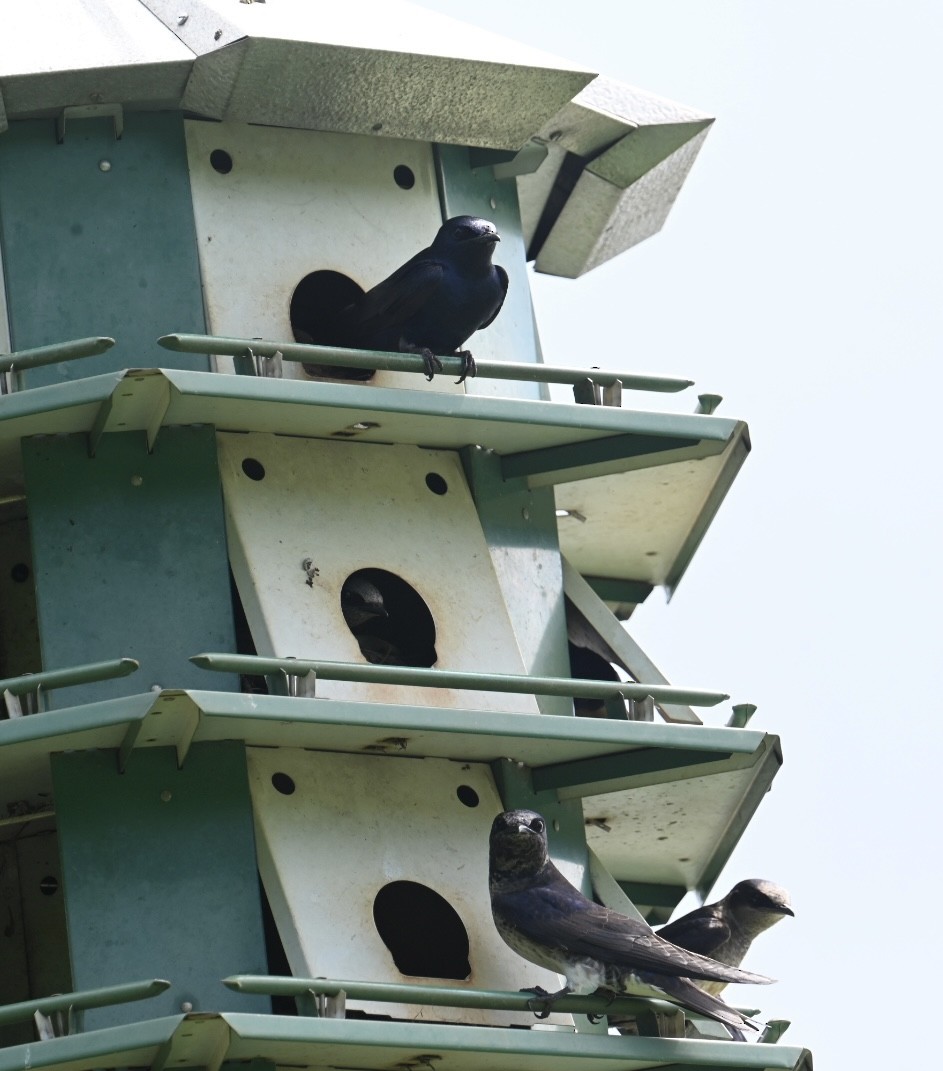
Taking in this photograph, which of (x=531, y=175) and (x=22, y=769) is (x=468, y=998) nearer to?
(x=22, y=769)

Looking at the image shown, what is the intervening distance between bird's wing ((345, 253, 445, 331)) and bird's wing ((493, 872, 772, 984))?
254 cm

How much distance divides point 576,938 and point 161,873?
63.5 inches

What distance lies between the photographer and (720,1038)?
11.7 metres

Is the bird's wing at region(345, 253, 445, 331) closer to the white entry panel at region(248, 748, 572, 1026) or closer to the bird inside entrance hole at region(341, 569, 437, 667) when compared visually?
the bird inside entrance hole at region(341, 569, 437, 667)

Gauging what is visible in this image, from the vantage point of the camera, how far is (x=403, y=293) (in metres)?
12.1

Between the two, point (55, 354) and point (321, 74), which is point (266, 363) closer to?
point (55, 354)

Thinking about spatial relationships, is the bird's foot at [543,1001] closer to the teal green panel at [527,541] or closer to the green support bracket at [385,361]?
the teal green panel at [527,541]

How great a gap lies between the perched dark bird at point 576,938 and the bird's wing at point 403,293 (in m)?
2.23

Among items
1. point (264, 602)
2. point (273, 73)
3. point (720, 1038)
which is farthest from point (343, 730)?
point (273, 73)

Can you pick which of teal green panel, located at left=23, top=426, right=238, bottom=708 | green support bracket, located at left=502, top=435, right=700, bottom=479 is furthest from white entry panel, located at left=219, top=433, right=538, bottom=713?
Answer: green support bracket, located at left=502, top=435, right=700, bottom=479

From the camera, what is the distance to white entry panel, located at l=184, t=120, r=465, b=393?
482 inches

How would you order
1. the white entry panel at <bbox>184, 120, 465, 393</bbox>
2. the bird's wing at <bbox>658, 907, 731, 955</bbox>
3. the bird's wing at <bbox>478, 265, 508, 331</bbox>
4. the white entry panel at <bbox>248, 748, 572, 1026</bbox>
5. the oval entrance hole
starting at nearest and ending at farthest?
the white entry panel at <bbox>248, 748, 572, 1026</bbox>
the oval entrance hole
the white entry panel at <bbox>184, 120, 465, 393</bbox>
the bird's wing at <bbox>478, 265, 508, 331</bbox>
the bird's wing at <bbox>658, 907, 731, 955</bbox>

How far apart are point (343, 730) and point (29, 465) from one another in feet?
5.60

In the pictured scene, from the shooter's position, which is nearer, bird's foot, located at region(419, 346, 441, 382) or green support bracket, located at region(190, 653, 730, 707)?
green support bracket, located at region(190, 653, 730, 707)
